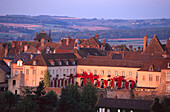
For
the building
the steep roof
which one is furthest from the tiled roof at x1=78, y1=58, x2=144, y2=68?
the building

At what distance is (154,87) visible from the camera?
93938 mm

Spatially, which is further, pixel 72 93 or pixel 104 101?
pixel 72 93

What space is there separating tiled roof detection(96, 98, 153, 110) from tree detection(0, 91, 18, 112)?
12251 millimetres

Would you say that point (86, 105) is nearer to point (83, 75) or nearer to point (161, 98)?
point (161, 98)

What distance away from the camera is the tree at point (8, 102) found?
79.1 m

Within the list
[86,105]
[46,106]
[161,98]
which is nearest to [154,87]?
[161,98]

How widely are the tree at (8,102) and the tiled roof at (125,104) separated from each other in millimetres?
12251

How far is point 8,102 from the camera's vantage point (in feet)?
277

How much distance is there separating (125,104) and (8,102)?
17.7 m

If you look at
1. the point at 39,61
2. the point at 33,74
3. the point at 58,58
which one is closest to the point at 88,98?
the point at 33,74

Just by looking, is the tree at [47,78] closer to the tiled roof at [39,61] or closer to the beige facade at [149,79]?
the tiled roof at [39,61]

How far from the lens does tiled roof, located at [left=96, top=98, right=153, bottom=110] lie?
252ft

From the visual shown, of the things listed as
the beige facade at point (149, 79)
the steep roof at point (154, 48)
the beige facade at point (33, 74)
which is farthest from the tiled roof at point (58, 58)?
the steep roof at point (154, 48)

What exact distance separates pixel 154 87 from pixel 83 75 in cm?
1950
